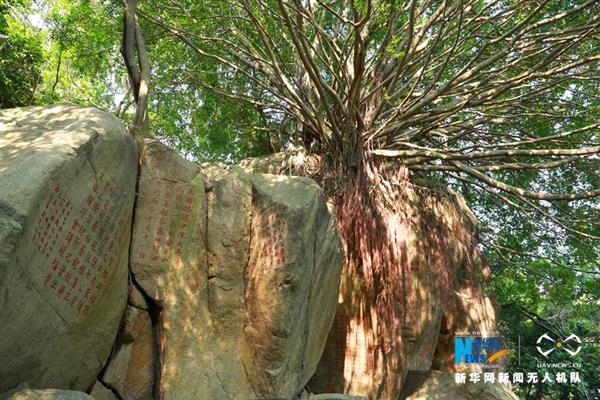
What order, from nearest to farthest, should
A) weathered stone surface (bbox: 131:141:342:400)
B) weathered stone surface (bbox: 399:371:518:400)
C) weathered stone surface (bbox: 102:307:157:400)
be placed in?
weathered stone surface (bbox: 102:307:157:400) < weathered stone surface (bbox: 131:141:342:400) < weathered stone surface (bbox: 399:371:518:400)

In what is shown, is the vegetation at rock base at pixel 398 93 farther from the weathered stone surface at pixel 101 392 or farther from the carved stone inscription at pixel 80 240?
the weathered stone surface at pixel 101 392

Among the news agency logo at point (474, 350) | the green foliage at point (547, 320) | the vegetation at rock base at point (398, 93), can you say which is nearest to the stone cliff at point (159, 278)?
the vegetation at rock base at point (398, 93)

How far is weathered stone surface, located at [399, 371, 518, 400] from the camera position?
680 cm

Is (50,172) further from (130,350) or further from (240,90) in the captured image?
(240,90)

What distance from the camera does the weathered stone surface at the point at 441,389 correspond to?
6.80m

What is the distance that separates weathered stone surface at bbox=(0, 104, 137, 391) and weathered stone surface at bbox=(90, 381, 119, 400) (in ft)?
0.39

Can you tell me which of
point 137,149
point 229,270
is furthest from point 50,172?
point 229,270

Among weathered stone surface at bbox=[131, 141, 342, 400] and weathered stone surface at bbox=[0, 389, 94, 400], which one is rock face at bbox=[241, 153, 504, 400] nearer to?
weathered stone surface at bbox=[131, 141, 342, 400]

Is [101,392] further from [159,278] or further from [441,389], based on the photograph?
[441,389]

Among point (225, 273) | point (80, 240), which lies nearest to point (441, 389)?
point (225, 273)

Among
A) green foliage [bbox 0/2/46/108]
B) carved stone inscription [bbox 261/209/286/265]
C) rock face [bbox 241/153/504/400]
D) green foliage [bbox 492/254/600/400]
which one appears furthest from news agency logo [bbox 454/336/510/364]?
green foliage [bbox 0/2/46/108]

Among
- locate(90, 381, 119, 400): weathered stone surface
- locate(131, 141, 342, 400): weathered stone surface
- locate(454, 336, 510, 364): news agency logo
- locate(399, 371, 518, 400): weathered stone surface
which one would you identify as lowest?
locate(399, 371, 518, 400): weathered stone surface

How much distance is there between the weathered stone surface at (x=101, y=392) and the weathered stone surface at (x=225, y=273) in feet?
1.16

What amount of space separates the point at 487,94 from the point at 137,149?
15.1ft
